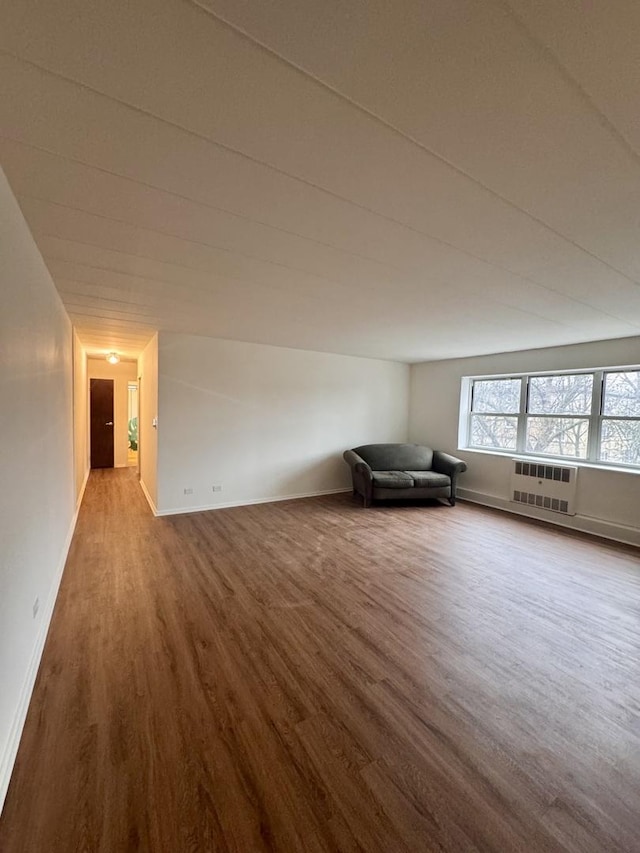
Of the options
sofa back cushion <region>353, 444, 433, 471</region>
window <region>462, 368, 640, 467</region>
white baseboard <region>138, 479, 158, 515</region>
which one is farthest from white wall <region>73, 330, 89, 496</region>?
window <region>462, 368, 640, 467</region>

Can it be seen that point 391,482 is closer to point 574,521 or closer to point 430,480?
point 430,480

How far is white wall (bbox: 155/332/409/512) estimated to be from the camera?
14.8 feet

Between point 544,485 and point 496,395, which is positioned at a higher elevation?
point 496,395

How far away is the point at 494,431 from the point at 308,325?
3.58 m

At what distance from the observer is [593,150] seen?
47.7 inches

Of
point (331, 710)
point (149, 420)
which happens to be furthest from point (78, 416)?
point (331, 710)

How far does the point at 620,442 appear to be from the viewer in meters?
4.20

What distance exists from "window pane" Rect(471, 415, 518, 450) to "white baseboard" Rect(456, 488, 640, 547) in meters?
0.82

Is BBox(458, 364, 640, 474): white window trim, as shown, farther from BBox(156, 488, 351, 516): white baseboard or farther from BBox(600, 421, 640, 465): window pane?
BBox(156, 488, 351, 516): white baseboard

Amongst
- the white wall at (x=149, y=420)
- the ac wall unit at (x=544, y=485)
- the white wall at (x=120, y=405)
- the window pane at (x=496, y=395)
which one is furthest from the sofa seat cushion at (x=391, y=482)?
the white wall at (x=120, y=405)

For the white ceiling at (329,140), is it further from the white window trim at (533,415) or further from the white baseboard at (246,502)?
the white baseboard at (246,502)

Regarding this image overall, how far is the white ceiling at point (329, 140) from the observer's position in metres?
0.85

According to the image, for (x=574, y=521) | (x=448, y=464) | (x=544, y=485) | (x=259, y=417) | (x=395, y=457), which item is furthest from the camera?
(x=395, y=457)

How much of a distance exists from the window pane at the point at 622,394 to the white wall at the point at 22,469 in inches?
221
